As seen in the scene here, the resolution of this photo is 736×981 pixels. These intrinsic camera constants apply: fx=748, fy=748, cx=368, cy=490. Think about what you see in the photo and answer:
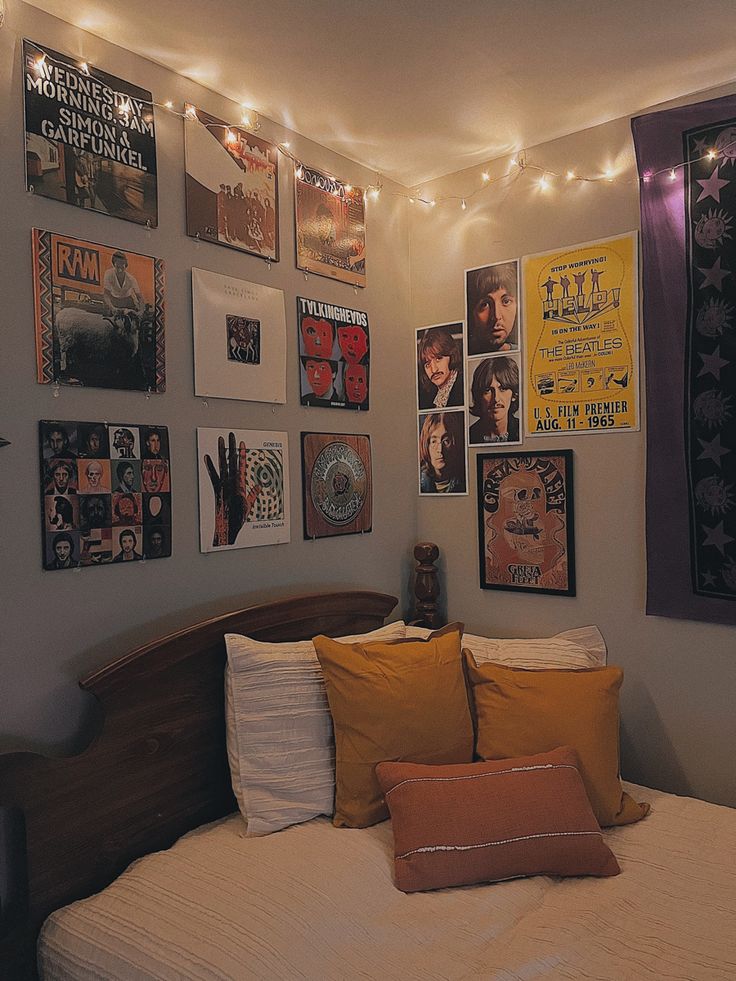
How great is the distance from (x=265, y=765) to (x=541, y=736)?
745 mm

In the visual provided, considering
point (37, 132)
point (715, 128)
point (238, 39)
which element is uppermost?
point (238, 39)

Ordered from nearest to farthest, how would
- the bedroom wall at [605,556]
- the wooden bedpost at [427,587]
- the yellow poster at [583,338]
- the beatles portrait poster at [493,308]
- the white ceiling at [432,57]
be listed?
the white ceiling at [432,57]
the bedroom wall at [605,556]
the yellow poster at [583,338]
the beatles portrait poster at [493,308]
the wooden bedpost at [427,587]

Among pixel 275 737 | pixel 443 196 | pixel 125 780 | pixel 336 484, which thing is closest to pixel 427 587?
pixel 336 484

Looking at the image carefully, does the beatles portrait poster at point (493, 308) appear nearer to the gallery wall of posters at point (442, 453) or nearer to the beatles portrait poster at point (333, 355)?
the gallery wall of posters at point (442, 453)

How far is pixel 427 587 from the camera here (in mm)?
2857

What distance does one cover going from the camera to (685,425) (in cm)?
229

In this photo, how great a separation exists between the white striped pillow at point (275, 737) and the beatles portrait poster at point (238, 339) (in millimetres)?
756

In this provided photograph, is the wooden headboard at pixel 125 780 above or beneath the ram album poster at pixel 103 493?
beneath

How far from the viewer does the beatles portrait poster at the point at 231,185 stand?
2.16 m

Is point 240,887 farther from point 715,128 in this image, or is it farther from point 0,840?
point 715,128

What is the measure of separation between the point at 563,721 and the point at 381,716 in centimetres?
50

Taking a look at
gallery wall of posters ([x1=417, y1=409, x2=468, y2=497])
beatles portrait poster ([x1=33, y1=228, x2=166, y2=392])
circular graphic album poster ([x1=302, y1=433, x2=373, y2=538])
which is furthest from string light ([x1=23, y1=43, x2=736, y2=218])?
circular graphic album poster ([x1=302, y1=433, x2=373, y2=538])

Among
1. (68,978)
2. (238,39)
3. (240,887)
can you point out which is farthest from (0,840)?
(238,39)

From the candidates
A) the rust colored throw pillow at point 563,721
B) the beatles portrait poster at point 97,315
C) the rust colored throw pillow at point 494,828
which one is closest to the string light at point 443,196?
the beatles portrait poster at point 97,315
